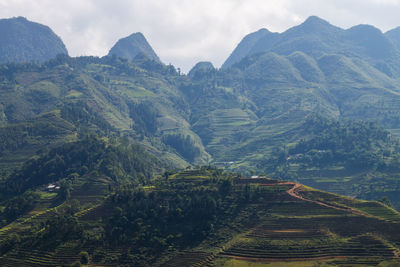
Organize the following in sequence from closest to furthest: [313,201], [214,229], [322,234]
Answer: [322,234] < [214,229] < [313,201]

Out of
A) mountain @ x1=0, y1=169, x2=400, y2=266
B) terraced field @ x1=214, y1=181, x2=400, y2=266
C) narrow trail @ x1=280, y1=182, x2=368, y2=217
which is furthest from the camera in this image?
narrow trail @ x1=280, y1=182, x2=368, y2=217

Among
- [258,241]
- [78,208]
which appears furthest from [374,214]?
[78,208]

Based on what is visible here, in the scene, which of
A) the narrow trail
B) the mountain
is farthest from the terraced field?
the mountain

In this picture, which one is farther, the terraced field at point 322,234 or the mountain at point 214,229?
the mountain at point 214,229

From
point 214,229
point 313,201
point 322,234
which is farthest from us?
point 313,201

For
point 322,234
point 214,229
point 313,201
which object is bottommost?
point 322,234

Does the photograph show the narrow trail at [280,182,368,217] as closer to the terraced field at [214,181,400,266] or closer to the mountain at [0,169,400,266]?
the terraced field at [214,181,400,266]

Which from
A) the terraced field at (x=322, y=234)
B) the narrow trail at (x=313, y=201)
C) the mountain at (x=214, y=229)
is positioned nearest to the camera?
the terraced field at (x=322, y=234)

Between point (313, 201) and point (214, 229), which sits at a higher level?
point (313, 201)

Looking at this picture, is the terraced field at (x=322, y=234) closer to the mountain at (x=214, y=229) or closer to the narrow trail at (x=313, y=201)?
the narrow trail at (x=313, y=201)

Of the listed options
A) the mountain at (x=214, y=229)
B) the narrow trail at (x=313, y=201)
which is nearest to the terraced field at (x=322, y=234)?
the narrow trail at (x=313, y=201)

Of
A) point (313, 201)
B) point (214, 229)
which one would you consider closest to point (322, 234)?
point (313, 201)

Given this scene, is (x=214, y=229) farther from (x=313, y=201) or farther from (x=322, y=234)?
(x=322, y=234)

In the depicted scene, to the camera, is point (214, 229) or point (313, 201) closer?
point (214, 229)
